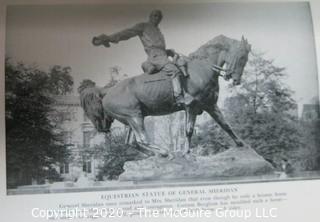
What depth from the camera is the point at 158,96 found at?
571 mm

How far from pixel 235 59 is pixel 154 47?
4.8 inches

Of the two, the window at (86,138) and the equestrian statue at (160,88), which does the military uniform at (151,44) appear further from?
the window at (86,138)

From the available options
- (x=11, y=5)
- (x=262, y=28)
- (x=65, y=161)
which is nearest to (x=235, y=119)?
(x=262, y=28)

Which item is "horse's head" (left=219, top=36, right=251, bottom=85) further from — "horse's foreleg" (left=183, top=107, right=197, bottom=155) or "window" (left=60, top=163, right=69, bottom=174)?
"window" (left=60, top=163, right=69, bottom=174)

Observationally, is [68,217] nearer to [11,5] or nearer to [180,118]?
[180,118]

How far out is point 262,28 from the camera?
598 mm

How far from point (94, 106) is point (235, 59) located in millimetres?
220

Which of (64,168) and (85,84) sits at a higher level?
(85,84)

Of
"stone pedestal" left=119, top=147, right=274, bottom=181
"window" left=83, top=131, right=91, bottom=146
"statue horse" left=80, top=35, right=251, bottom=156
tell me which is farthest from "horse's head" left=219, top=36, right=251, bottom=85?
"window" left=83, top=131, right=91, bottom=146

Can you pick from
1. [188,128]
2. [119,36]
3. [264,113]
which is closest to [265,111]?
[264,113]

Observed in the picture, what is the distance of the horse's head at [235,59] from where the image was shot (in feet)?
1.92

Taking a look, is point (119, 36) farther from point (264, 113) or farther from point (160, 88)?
point (264, 113)

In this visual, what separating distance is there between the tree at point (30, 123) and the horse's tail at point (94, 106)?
24mm

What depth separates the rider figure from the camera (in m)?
0.57
